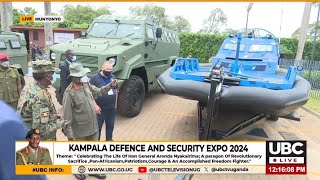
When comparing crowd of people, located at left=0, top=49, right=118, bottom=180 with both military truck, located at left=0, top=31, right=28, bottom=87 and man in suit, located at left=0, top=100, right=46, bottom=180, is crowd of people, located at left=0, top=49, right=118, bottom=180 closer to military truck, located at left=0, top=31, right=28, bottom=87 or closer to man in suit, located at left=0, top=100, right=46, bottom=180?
man in suit, located at left=0, top=100, right=46, bottom=180

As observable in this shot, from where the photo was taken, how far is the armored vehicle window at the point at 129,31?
684cm

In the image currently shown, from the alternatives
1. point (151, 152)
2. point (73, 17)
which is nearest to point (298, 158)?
point (151, 152)

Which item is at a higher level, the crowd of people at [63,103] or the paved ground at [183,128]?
the crowd of people at [63,103]

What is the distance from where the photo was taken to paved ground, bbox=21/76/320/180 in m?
4.73

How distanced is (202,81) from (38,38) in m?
20.7

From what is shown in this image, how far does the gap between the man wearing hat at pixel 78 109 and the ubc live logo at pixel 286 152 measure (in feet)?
6.50

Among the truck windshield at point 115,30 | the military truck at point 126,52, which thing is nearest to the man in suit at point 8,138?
the military truck at point 126,52

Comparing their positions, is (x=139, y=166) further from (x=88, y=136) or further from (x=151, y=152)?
(x=88, y=136)

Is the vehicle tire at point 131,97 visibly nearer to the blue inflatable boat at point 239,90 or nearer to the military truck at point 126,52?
the military truck at point 126,52

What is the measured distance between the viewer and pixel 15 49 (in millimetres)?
7461

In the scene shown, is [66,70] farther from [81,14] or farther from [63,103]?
[81,14]

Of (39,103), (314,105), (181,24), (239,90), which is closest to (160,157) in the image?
(39,103)

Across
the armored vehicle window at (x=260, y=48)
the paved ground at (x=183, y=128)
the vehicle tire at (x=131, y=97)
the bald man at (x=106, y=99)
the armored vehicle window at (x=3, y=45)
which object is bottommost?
the paved ground at (x=183, y=128)

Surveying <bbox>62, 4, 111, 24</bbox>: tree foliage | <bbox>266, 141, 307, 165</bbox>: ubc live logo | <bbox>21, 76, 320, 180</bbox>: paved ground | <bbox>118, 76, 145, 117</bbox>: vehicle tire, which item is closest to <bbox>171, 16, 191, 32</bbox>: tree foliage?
<bbox>62, 4, 111, 24</bbox>: tree foliage
